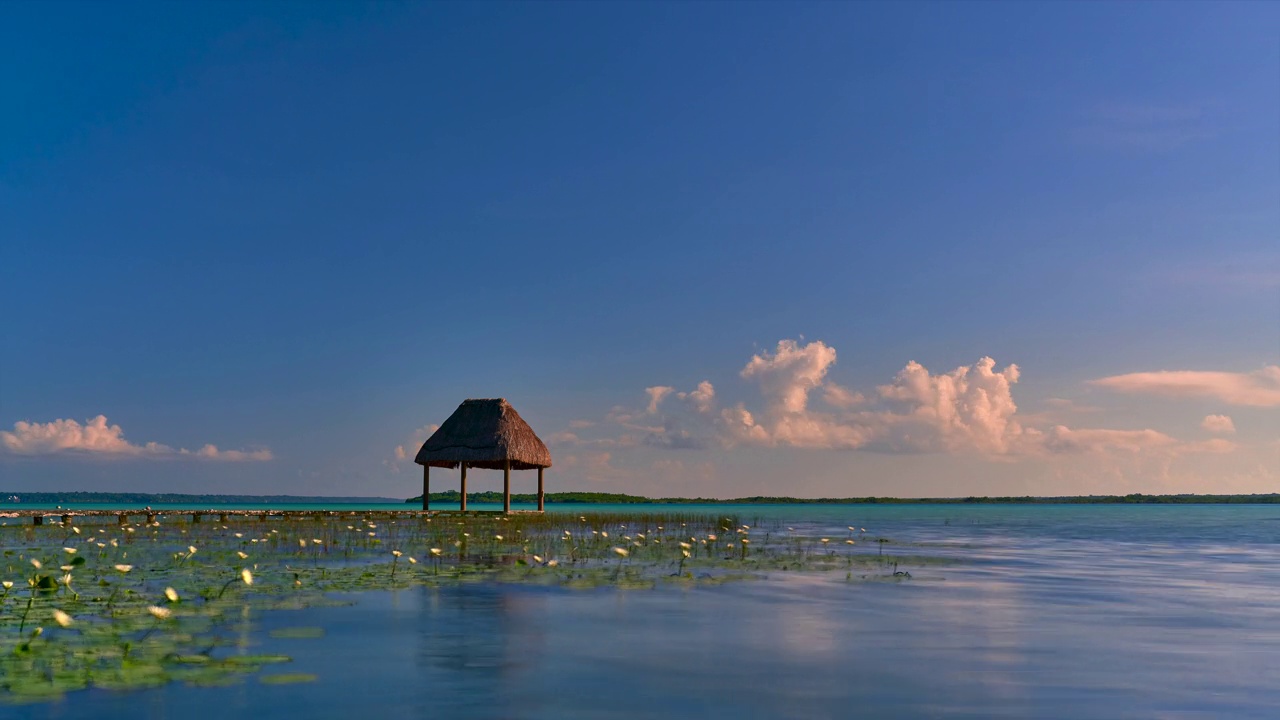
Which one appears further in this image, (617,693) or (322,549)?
(322,549)

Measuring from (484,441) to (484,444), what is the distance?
16 centimetres

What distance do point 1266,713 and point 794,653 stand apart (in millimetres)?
4542

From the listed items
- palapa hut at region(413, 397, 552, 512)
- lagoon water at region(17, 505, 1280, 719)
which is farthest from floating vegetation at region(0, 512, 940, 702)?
palapa hut at region(413, 397, 552, 512)

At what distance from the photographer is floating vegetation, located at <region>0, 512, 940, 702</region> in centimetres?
925

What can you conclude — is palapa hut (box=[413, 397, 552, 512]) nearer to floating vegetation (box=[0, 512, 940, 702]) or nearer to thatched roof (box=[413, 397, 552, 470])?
thatched roof (box=[413, 397, 552, 470])

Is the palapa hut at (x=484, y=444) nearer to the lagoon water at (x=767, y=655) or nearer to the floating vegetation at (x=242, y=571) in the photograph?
the floating vegetation at (x=242, y=571)

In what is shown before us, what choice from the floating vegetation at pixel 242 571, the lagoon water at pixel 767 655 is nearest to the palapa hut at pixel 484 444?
the floating vegetation at pixel 242 571

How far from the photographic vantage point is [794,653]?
1109 centimetres

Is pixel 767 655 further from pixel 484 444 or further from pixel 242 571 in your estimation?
pixel 484 444

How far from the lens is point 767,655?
10.9 m

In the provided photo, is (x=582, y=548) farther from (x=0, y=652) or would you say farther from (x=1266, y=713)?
(x=1266, y=713)

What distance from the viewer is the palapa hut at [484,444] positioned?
4350 centimetres

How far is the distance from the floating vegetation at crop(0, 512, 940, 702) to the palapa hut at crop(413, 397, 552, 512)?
137 inches

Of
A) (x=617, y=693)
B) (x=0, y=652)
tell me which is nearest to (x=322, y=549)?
(x=0, y=652)
